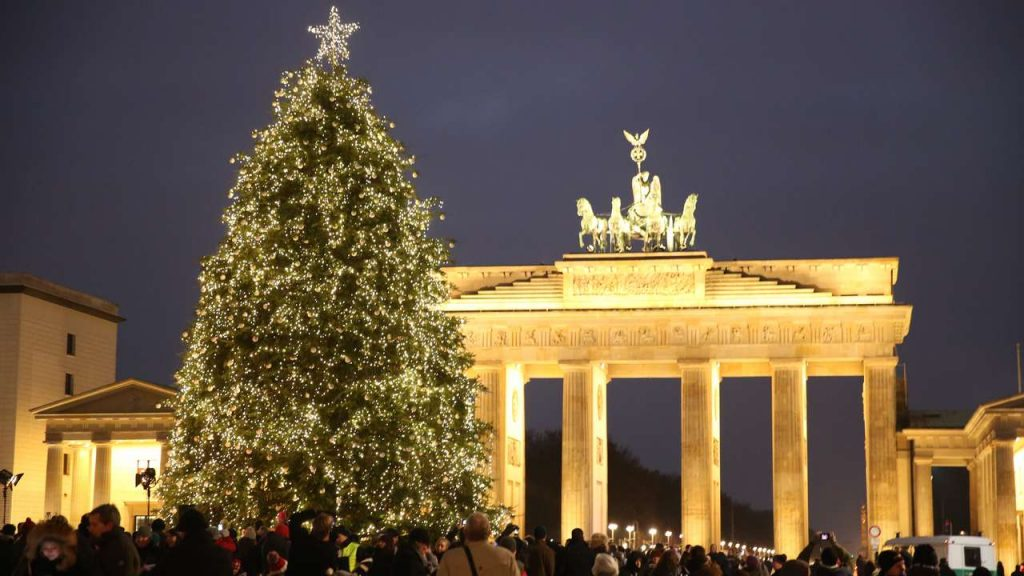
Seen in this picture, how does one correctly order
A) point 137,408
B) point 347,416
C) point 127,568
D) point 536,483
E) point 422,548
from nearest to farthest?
point 127,568, point 422,548, point 347,416, point 137,408, point 536,483

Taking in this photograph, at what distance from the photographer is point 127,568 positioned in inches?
607

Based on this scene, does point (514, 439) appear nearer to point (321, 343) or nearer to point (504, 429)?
point (504, 429)

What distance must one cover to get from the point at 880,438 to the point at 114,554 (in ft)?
182

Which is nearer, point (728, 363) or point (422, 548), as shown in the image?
point (422, 548)

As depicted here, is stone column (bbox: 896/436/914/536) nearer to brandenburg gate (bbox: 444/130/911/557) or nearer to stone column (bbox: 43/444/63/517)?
brandenburg gate (bbox: 444/130/911/557)

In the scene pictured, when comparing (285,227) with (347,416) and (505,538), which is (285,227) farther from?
(505,538)

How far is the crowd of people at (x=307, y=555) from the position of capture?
46.0 feet

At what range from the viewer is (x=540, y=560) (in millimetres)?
23062

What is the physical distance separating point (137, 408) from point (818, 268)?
101 feet

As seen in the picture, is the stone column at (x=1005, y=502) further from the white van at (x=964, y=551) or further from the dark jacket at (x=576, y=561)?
the dark jacket at (x=576, y=561)

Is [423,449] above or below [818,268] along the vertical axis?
below

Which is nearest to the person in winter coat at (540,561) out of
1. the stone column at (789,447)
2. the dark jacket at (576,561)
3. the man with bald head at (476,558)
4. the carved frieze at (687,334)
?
the dark jacket at (576,561)

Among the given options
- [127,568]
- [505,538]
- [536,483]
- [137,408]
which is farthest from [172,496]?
[536,483]

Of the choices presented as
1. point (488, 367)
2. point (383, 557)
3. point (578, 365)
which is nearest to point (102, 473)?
point (488, 367)
